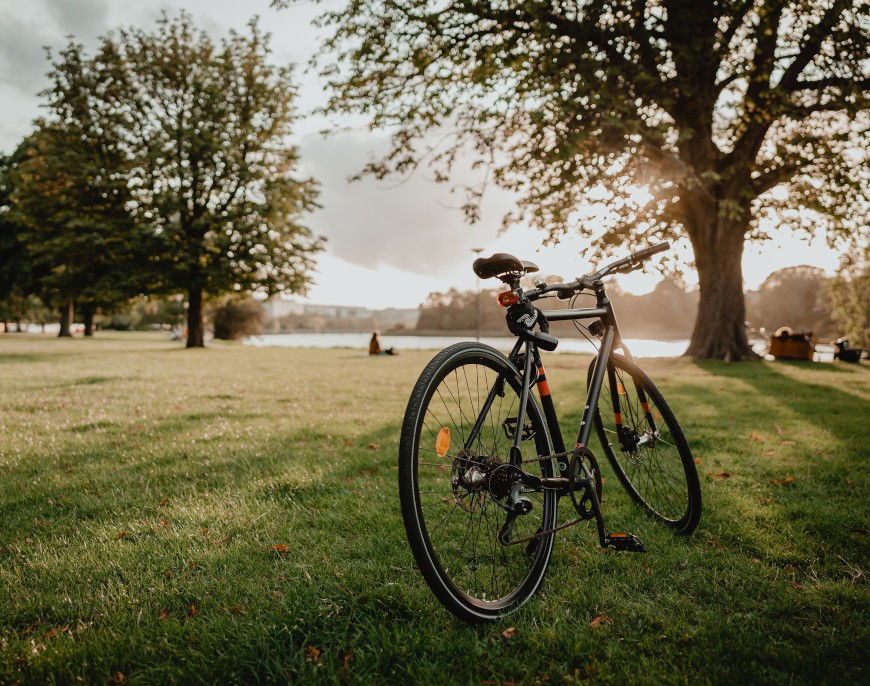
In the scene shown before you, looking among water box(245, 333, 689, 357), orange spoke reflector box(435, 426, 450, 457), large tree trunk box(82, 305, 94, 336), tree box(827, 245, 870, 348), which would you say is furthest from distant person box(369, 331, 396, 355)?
tree box(827, 245, 870, 348)

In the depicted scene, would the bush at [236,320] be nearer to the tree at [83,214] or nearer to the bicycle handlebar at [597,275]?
the tree at [83,214]

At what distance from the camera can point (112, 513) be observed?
134 inches

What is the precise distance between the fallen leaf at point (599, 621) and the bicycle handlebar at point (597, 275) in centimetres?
152

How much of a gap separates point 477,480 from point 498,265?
3.30 feet

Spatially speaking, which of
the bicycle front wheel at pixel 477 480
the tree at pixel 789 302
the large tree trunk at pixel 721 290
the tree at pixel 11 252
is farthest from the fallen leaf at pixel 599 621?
the tree at pixel 789 302

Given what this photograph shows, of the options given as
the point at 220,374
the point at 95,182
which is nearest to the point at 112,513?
the point at 220,374

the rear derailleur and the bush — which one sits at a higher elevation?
the bush

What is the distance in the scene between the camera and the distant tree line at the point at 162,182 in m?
23.9

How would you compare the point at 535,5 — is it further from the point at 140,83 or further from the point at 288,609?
the point at 140,83

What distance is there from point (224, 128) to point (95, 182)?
21.5 ft

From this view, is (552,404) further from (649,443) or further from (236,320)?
(236,320)

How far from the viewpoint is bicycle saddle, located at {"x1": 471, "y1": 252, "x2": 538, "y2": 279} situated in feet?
7.81

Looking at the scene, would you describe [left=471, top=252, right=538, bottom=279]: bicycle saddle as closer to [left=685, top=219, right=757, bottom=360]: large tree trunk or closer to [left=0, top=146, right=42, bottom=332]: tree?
[left=685, top=219, right=757, bottom=360]: large tree trunk

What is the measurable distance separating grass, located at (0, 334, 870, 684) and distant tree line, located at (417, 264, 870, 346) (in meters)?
31.1
